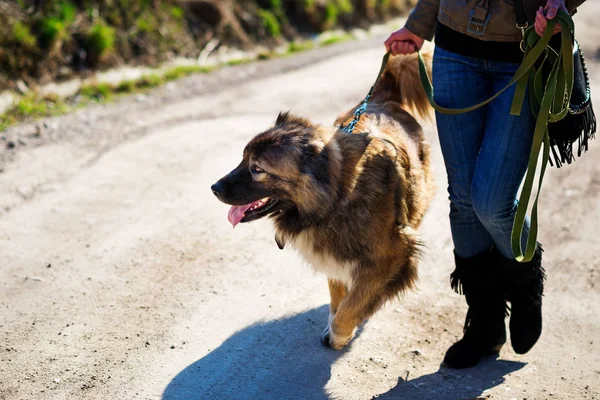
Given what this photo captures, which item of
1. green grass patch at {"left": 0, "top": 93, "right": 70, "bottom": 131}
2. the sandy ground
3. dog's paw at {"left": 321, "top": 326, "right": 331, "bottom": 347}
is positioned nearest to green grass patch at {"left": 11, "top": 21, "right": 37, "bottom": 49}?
green grass patch at {"left": 0, "top": 93, "right": 70, "bottom": 131}

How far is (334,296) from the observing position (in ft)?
12.7

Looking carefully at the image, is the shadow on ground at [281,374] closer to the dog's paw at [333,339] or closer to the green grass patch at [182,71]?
the dog's paw at [333,339]

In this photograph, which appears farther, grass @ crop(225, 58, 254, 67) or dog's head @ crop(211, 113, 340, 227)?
grass @ crop(225, 58, 254, 67)

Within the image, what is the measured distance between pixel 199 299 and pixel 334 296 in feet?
2.96

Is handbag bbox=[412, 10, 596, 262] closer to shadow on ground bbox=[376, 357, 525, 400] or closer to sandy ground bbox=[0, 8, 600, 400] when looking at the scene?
shadow on ground bbox=[376, 357, 525, 400]

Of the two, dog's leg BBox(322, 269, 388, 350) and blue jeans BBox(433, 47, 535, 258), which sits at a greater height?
blue jeans BBox(433, 47, 535, 258)

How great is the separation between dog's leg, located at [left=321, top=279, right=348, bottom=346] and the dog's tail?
4.12ft

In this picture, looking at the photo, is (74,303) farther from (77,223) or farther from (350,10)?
(350,10)

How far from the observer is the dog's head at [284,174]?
3.35m

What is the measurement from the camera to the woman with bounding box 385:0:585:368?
3029mm

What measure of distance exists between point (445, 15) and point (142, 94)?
5.76 meters

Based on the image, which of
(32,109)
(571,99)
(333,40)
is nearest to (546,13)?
(571,99)

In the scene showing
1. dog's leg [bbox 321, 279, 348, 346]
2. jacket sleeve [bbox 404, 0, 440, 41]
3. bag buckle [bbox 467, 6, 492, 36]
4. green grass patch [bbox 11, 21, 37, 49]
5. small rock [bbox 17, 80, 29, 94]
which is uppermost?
bag buckle [bbox 467, 6, 492, 36]

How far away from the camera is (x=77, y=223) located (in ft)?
16.4
